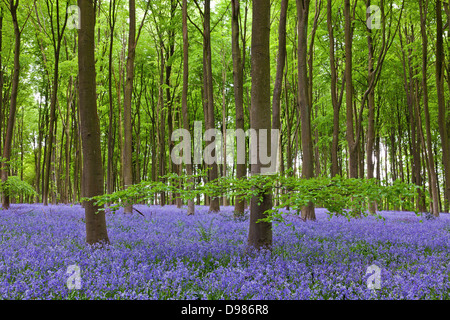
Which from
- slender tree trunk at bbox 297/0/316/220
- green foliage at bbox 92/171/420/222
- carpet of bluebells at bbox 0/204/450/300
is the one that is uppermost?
slender tree trunk at bbox 297/0/316/220

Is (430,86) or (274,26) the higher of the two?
(274,26)

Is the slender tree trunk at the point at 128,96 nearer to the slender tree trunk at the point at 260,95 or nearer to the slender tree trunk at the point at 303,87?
the slender tree trunk at the point at 303,87

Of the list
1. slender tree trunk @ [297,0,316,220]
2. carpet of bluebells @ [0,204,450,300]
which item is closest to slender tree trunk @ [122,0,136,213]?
carpet of bluebells @ [0,204,450,300]

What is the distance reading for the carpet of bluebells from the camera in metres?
3.70

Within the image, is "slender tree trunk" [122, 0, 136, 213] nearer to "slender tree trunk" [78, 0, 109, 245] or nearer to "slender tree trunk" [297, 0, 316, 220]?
"slender tree trunk" [78, 0, 109, 245]

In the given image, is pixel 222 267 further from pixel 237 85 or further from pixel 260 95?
pixel 237 85

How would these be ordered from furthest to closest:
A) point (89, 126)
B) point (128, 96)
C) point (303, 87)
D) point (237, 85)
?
point (128, 96) → point (237, 85) → point (303, 87) → point (89, 126)

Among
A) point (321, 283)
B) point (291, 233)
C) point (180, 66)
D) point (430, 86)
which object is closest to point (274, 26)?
point (180, 66)

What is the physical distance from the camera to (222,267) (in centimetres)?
452

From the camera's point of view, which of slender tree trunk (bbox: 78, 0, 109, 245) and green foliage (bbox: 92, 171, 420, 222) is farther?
slender tree trunk (bbox: 78, 0, 109, 245)

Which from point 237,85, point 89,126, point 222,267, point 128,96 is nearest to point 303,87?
point 237,85
